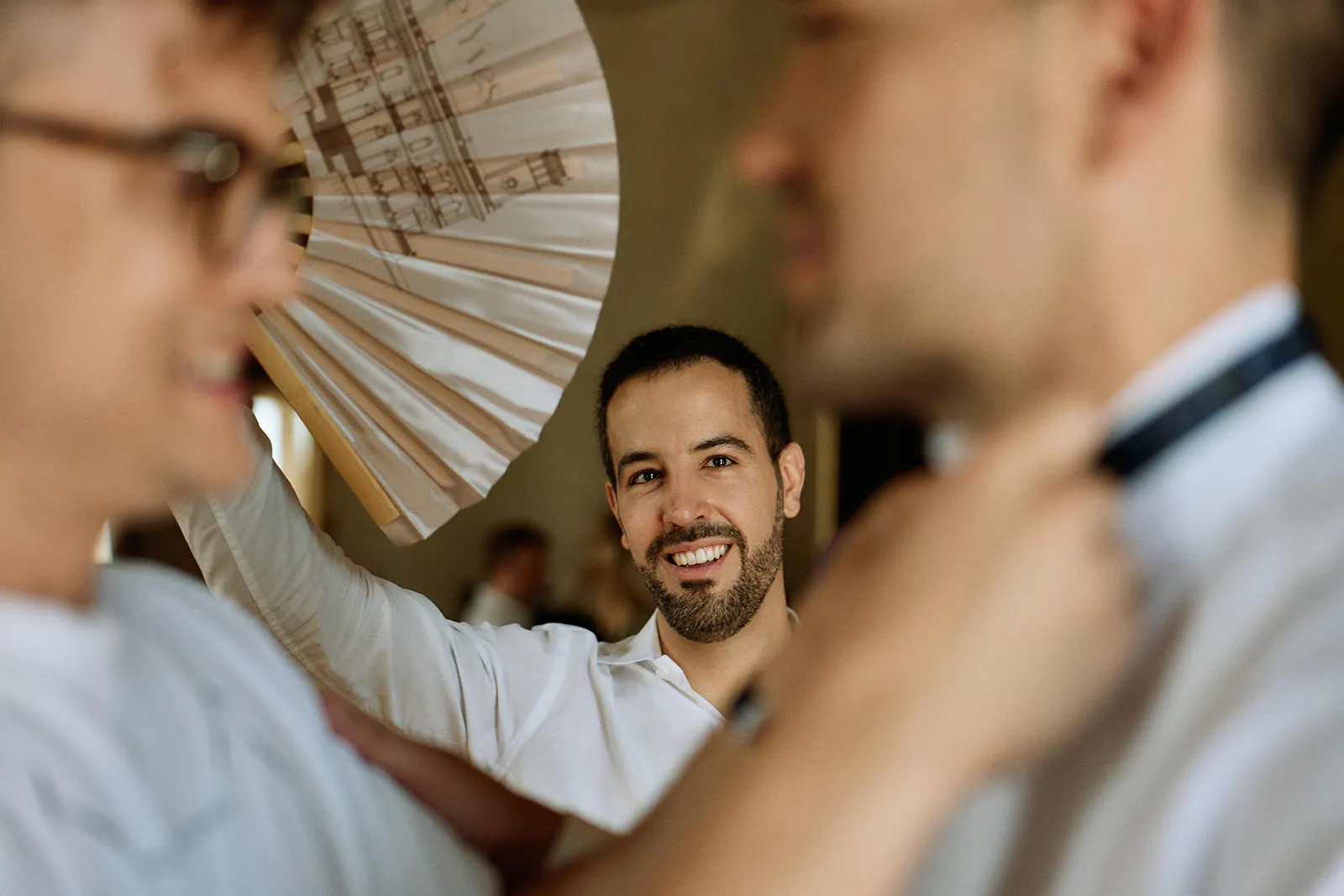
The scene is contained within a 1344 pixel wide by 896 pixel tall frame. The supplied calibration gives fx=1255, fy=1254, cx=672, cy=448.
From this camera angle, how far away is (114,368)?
19.0 inches

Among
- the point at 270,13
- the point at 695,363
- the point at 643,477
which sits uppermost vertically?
the point at 270,13

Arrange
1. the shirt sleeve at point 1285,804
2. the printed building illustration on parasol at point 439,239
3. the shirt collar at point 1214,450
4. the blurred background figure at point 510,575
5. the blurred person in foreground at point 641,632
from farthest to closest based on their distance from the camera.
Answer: the blurred background figure at point 510,575
the blurred person in foreground at point 641,632
the printed building illustration on parasol at point 439,239
the shirt collar at point 1214,450
the shirt sleeve at point 1285,804

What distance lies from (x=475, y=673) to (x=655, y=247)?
566 mm

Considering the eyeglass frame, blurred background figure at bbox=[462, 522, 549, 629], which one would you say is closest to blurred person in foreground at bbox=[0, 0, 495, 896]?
the eyeglass frame

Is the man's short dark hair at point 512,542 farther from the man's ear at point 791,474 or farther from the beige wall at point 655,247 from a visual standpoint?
the man's ear at point 791,474

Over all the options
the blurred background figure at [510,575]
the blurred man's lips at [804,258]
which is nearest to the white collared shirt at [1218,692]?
the blurred man's lips at [804,258]

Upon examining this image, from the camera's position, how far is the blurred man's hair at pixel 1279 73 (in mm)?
493

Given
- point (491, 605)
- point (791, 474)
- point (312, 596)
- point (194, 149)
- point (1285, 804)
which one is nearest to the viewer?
point (1285, 804)

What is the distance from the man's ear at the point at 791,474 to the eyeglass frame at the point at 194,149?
927 millimetres

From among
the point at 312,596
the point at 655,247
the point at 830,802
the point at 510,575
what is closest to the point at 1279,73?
the point at 830,802

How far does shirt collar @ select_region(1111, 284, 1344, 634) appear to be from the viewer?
1.55ft

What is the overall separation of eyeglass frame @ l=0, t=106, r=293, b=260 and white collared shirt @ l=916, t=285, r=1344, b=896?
36 centimetres

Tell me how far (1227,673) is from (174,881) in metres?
0.44

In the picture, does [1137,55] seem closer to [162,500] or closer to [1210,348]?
[1210,348]
